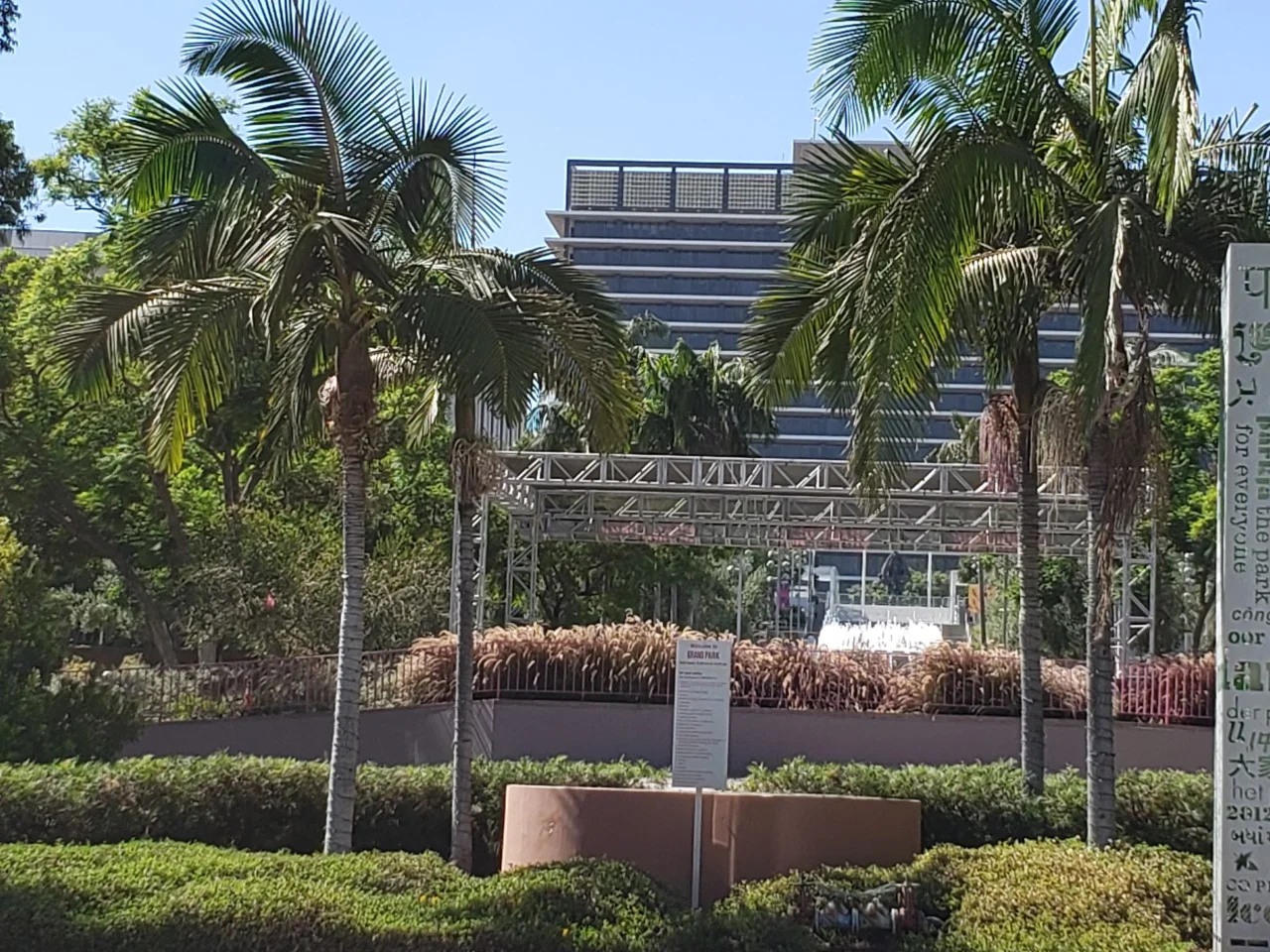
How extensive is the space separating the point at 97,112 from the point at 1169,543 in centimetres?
2457

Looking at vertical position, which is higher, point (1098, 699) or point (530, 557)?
point (530, 557)

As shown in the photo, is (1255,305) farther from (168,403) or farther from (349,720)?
(168,403)

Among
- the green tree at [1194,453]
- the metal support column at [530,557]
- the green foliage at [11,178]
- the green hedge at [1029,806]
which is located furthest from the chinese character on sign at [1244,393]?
the green tree at [1194,453]

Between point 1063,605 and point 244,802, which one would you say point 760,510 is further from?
point 1063,605

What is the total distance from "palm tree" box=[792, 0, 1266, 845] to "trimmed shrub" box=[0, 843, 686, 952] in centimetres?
369

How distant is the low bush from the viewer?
8.84 metres

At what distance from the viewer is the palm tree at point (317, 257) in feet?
35.9

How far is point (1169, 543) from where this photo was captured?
34156 mm

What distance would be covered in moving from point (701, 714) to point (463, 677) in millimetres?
2296

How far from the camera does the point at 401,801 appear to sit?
12898 mm

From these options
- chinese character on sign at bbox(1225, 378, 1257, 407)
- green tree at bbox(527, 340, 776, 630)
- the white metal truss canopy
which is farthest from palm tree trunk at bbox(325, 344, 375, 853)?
green tree at bbox(527, 340, 776, 630)

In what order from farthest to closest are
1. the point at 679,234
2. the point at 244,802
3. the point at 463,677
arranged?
the point at 679,234 → the point at 244,802 → the point at 463,677

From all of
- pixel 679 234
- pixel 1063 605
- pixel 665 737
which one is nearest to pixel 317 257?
pixel 665 737

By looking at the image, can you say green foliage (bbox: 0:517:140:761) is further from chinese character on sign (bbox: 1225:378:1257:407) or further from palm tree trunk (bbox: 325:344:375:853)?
chinese character on sign (bbox: 1225:378:1257:407)
